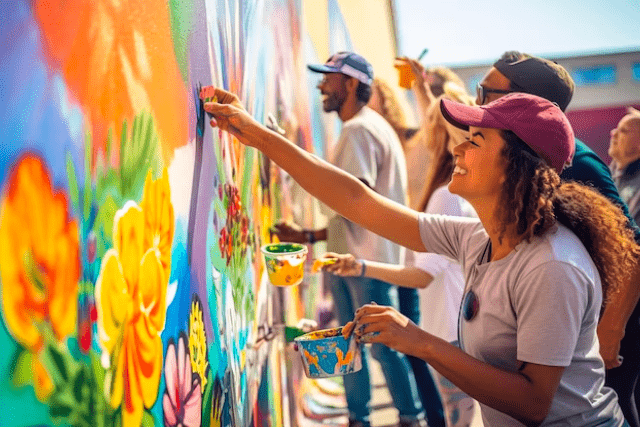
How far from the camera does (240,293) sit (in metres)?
2.16

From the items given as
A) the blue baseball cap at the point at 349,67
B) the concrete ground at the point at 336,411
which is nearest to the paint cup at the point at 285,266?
the blue baseball cap at the point at 349,67

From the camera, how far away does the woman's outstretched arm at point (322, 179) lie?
1775 mm

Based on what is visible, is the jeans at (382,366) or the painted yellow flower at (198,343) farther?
the jeans at (382,366)

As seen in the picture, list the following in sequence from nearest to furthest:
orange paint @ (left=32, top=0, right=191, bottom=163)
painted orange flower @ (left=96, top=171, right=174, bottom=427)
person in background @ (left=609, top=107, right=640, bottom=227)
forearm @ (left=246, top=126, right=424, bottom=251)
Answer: orange paint @ (left=32, top=0, right=191, bottom=163), painted orange flower @ (left=96, top=171, right=174, bottom=427), forearm @ (left=246, top=126, right=424, bottom=251), person in background @ (left=609, top=107, right=640, bottom=227)

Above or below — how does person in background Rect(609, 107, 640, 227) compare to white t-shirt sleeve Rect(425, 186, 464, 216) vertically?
above

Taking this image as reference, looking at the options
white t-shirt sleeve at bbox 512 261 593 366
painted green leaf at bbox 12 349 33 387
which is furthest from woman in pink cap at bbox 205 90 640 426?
painted green leaf at bbox 12 349 33 387

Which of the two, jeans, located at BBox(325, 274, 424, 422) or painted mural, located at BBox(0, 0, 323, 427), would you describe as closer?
painted mural, located at BBox(0, 0, 323, 427)

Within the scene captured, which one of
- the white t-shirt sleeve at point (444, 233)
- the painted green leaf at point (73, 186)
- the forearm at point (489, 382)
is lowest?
the forearm at point (489, 382)

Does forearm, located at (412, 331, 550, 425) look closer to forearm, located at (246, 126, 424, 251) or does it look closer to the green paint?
forearm, located at (246, 126, 424, 251)

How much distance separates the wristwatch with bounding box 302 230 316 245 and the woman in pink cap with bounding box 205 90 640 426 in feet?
4.84

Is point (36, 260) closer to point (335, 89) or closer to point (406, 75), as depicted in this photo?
point (335, 89)

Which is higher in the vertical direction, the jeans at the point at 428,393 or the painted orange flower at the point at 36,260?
the painted orange flower at the point at 36,260

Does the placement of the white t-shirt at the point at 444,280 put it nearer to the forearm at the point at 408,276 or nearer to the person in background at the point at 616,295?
the forearm at the point at 408,276

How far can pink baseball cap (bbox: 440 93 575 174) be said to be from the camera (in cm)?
165
